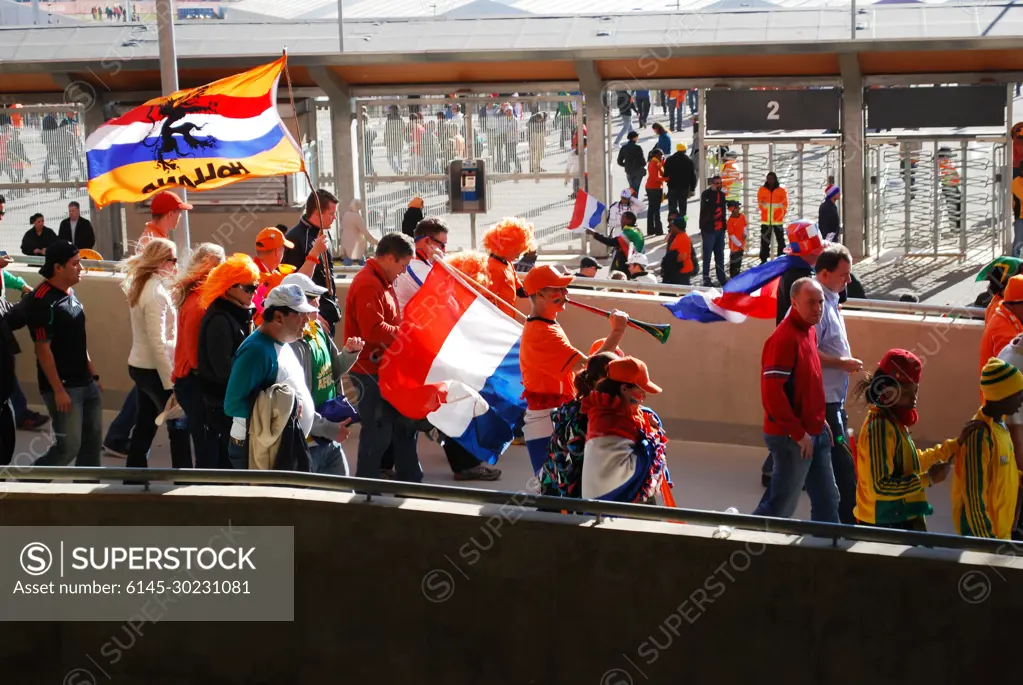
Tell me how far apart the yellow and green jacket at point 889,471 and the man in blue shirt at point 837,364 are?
1.35 meters

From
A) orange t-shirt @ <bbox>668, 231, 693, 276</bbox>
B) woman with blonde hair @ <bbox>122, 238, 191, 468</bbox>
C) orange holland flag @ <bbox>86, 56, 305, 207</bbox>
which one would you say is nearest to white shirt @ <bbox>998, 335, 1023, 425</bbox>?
woman with blonde hair @ <bbox>122, 238, 191, 468</bbox>

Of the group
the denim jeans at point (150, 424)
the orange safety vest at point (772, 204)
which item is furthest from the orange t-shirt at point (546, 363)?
the orange safety vest at point (772, 204)

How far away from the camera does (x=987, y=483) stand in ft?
20.8

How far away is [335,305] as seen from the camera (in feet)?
→ 32.9

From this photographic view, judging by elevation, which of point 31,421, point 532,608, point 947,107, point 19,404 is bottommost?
point 532,608

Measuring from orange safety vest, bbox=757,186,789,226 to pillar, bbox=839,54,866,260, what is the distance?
865 mm

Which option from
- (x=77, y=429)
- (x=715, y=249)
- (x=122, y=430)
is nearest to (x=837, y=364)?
(x=77, y=429)

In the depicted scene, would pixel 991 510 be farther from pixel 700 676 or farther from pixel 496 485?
pixel 496 485

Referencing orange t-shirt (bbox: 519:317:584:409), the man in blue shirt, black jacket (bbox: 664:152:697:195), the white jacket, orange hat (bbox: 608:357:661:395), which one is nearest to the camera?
orange hat (bbox: 608:357:661:395)

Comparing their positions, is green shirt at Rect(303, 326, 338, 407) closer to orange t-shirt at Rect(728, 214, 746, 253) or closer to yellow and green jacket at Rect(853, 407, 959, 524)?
yellow and green jacket at Rect(853, 407, 959, 524)

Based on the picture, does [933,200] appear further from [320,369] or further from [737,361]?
[320,369]

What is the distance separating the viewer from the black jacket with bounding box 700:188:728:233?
19.2 metres

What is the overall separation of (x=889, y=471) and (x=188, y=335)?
3790mm

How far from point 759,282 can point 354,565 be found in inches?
151
